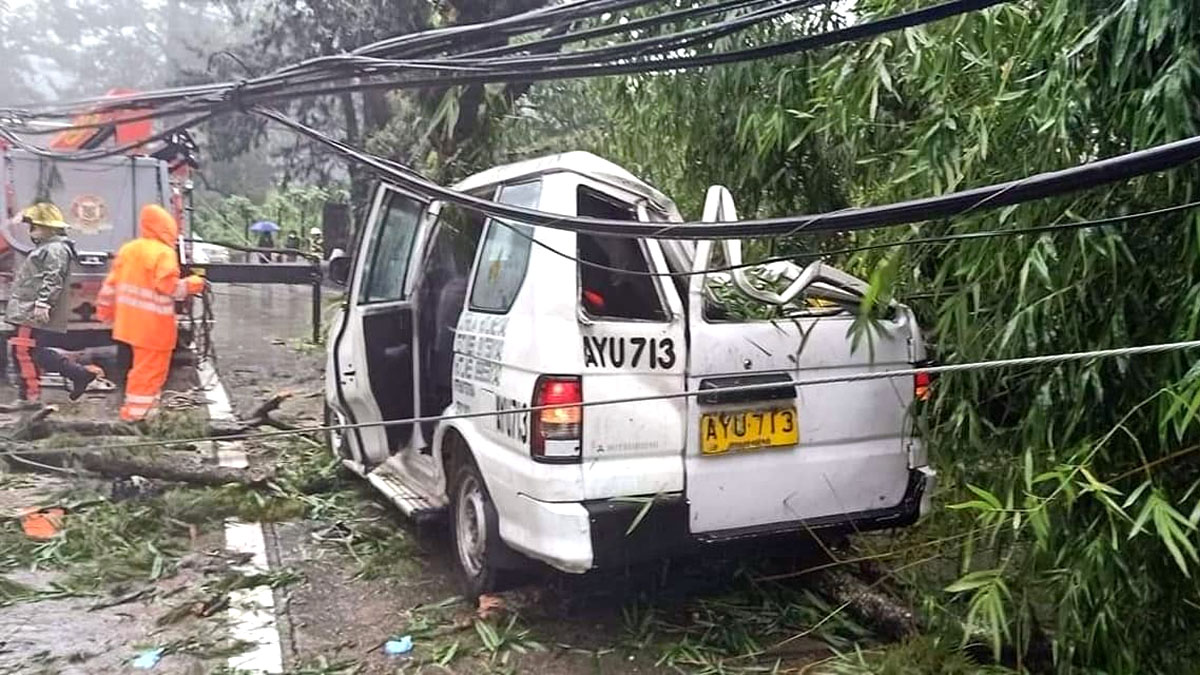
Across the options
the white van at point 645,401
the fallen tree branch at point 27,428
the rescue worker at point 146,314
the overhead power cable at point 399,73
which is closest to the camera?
the overhead power cable at point 399,73

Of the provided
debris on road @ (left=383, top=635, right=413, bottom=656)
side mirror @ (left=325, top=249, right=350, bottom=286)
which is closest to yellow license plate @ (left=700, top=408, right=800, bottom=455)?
debris on road @ (left=383, top=635, right=413, bottom=656)

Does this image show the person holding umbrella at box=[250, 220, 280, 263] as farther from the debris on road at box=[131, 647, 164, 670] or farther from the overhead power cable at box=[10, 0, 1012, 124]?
the debris on road at box=[131, 647, 164, 670]

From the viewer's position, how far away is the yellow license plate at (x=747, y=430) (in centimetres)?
383

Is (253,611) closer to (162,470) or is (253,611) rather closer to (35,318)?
(162,470)

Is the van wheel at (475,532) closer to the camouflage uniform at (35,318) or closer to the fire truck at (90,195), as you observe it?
the camouflage uniform at (35,318)

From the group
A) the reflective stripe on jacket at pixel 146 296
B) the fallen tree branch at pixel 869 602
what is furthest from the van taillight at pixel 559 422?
the reflective stripe on jacket at pixel 146 296

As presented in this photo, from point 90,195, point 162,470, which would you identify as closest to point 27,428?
point 162,470

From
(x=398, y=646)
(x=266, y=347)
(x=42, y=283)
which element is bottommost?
(x=398, y=646)

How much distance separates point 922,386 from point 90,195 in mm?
9976

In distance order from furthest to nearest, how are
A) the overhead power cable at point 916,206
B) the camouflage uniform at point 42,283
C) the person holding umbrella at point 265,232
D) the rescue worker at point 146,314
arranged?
the person holding umbrella at point 265,232
the camouflage uniform at point 42,283
the rescue worker at point 146,314
the overhead power cable at point 916,206

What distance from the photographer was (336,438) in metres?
6.60

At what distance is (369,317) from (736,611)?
2384 millimetres

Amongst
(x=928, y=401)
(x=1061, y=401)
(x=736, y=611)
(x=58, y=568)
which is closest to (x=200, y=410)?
(x=58, y=568)

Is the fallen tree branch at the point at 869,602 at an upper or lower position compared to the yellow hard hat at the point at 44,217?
lower
